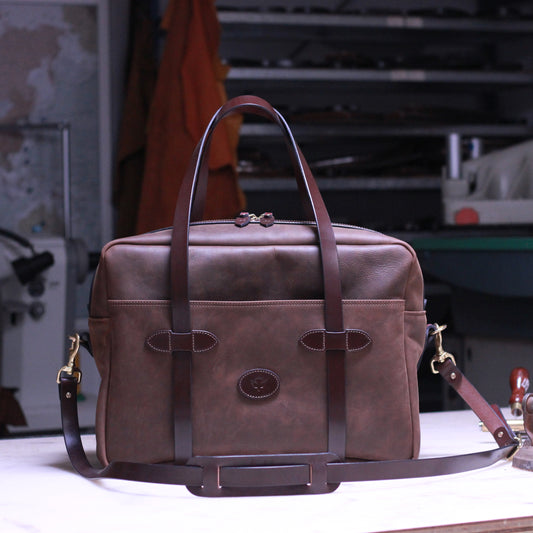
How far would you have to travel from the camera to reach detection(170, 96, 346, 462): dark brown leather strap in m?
0.78

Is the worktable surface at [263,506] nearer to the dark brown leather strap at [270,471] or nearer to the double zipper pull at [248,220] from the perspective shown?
the dark brown leather strap at [270,471]

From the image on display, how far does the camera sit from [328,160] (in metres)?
3.65

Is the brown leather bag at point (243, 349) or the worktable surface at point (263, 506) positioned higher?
the brown leather bag at point (243, 349)

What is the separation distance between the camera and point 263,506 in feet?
2.27

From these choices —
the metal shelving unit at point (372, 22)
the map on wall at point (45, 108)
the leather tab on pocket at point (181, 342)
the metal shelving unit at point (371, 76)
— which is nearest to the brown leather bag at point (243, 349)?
the leather tab on pocket at point (181, 342)

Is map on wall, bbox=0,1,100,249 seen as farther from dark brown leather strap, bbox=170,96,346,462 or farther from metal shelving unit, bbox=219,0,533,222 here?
dark brown leather strap, bbox=170,96,346,462

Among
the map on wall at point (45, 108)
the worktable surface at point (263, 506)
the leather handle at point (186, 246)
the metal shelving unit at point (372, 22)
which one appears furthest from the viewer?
the map on wall at point (45, 108)

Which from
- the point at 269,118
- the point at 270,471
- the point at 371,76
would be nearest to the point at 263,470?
the point at 270,471

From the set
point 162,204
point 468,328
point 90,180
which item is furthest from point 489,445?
point 90,180

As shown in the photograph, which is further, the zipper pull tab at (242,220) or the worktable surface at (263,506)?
the zipper pull tab at (242,220)

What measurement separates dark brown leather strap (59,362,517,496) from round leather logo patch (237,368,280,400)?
0.06 meters

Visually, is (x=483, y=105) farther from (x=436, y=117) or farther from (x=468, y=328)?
(x=468, y=328)

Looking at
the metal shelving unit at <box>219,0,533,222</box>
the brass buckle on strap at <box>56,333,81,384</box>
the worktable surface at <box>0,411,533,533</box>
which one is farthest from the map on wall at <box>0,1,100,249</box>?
the worktable surface at <box>0,411,533,533</box>

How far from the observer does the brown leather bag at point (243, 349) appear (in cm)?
79
